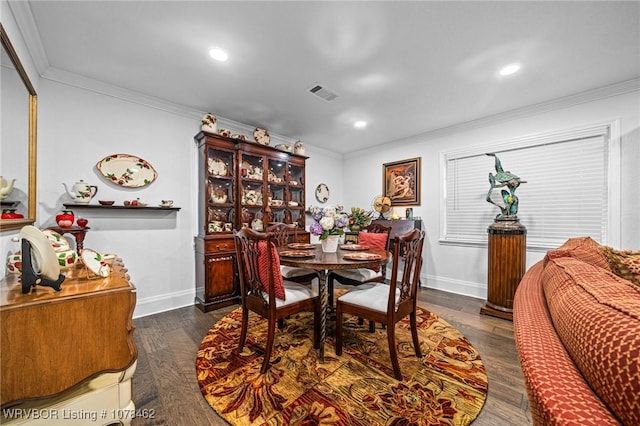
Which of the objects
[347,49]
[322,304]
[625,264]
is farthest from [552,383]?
[347,49]

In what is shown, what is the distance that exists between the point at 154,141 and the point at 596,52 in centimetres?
438

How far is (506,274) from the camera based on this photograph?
2.67 m

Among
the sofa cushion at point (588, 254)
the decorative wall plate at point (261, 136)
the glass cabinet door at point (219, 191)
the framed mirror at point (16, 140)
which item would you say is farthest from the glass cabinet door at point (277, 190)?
the sofa cushion at point (588, 254)

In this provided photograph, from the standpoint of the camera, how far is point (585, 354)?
0.52m

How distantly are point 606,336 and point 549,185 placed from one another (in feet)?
10.9

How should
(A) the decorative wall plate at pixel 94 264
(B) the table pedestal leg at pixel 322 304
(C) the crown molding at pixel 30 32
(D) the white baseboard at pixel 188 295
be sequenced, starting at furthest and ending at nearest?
(D) the white baseboard at pixel 188 295 → (B) the table pedestal leg at pixel 322 304 → (C) the crown molding at pixel 30 32 → (A) the decorative wall plate at pixel 94 264

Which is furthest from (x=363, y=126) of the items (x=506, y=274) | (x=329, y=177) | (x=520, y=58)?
(x=506, y=274)

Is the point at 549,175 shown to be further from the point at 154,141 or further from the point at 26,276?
the point at 154,141

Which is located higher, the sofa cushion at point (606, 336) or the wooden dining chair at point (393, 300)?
the sofa cushion at point (606, 336)

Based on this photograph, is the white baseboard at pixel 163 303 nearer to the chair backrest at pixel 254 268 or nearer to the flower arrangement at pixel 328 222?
the chair backrest at pixel 254 268

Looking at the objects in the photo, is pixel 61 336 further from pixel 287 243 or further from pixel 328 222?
pixel 287 243

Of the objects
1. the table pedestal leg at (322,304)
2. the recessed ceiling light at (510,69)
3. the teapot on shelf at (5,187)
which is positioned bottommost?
the table pedestal leg at (322,304)

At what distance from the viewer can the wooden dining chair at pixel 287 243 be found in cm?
237

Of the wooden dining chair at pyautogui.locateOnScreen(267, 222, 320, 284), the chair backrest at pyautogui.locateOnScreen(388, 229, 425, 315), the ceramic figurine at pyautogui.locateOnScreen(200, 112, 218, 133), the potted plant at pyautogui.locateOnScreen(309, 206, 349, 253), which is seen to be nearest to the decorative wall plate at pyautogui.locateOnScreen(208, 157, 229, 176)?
the ceramic figurine at pyautogui.locateOnScreen(200, 112, 218, 133)
